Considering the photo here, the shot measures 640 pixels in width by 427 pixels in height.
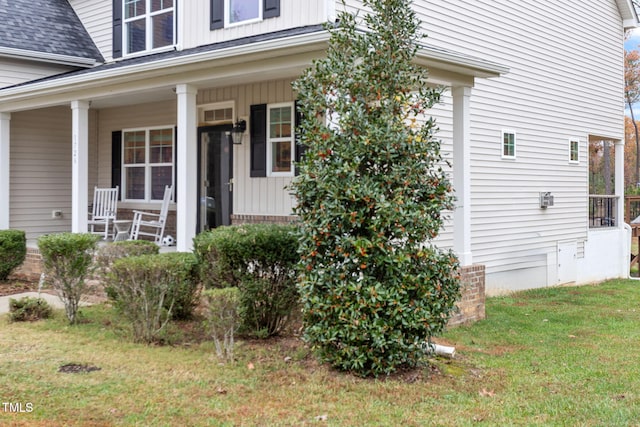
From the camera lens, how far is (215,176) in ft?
35.2

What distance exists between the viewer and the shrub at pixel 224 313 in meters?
5.29

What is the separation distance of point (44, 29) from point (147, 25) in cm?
269

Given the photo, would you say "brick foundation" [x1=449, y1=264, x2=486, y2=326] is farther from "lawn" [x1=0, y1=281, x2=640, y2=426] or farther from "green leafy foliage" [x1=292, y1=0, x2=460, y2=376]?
"green leafy foliage" [x1=292, y1=0, x2=460, y2=376]

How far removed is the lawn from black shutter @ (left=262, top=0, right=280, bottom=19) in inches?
180

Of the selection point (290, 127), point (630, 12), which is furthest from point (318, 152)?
point (630, 12)

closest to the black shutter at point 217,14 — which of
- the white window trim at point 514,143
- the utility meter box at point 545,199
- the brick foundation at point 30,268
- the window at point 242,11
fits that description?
the window at point 242,11

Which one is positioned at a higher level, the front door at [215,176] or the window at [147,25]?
the window at [147,25]

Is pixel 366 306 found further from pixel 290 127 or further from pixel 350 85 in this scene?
pixel 290 127

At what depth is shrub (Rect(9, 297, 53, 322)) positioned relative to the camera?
7008 mm

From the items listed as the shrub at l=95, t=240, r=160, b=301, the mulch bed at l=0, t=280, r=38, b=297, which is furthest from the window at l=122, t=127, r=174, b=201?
the shrub at l=95, t=240, r=160, b=301

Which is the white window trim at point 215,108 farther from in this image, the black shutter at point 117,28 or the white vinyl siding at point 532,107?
the white vinyl siding at point 532,107

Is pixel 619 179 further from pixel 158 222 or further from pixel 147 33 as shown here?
pixel 147 33

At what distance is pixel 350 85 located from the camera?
5375 mm

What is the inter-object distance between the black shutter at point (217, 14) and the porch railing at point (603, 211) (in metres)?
9.71
